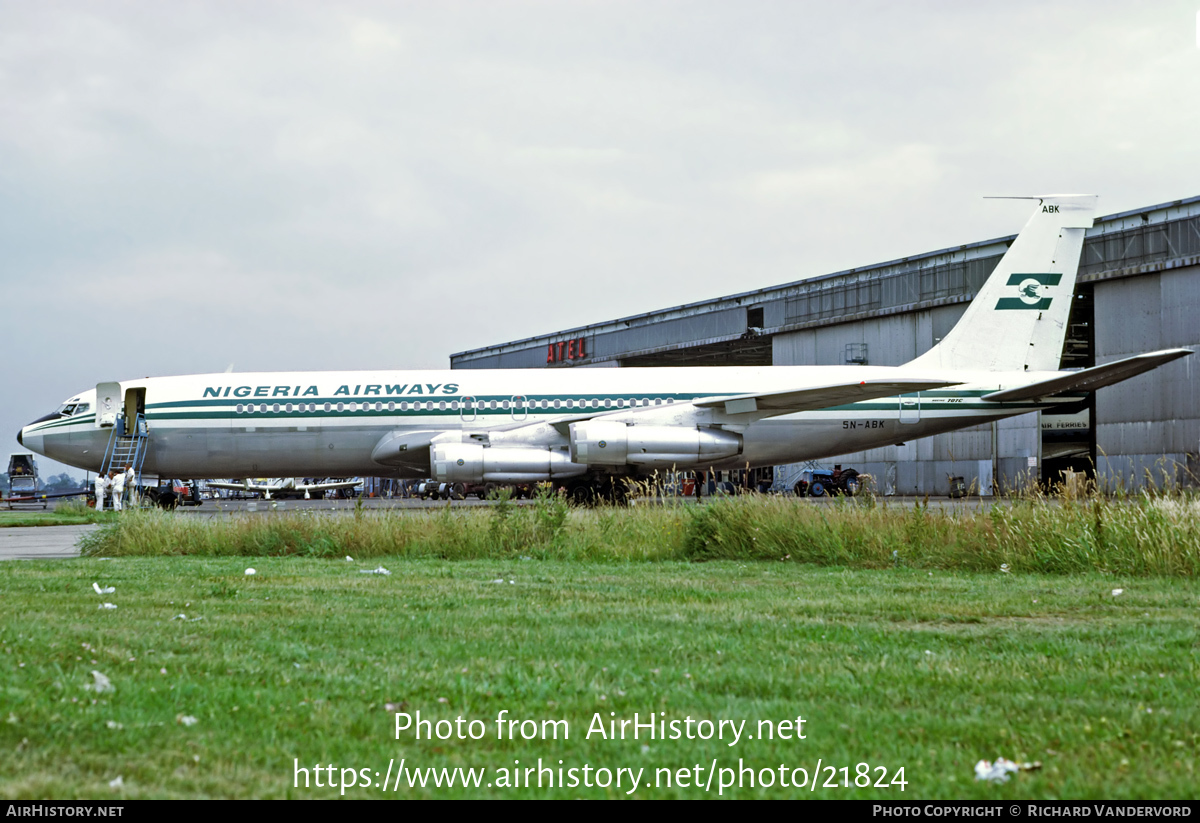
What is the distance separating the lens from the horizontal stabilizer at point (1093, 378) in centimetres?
2261

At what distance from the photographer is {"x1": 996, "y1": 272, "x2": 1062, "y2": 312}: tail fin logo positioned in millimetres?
27938

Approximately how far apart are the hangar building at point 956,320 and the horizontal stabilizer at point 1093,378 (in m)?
2.41

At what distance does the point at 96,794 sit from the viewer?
294 cm

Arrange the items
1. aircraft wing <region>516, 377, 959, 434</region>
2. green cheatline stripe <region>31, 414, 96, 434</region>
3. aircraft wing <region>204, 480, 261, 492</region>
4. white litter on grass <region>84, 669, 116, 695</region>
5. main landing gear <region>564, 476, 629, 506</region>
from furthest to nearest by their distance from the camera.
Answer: aircraft wing <region>204, 480, 261, 492</region> → green cheatline stripe <region>31, 414, 96, 434</region> → main landing gear <region>564, 476, 629, 506</region> → aircraft wing <region>516, 377, 959, 434</region> → white litter on grass <region>84, 669, 116, 695</region>

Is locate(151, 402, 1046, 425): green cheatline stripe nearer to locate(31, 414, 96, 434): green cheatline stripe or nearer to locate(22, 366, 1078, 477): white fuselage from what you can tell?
locate(22, 366, 1078, 477): white fuselage

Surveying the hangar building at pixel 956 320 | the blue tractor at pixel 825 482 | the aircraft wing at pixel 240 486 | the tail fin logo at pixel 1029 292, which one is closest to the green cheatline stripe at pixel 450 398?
the hangar building at pixel 956 320

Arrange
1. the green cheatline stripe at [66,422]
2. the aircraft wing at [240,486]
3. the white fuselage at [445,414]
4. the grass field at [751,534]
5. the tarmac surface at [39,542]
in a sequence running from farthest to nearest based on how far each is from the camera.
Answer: the aircraft wing at [240,486] → the green cheatline stripe at [66,422] → the white fuselage at [445,414] → the tarmac surface at [39,542] → the grass field at [751,534]

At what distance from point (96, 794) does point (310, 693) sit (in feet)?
4.05

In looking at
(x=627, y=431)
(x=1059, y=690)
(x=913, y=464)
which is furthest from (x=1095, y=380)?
(x=1059, y=690)

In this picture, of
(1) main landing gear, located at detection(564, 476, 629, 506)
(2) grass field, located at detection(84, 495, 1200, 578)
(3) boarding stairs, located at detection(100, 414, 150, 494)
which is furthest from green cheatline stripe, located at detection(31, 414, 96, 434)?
(2) grass field, located at detection(84, 495, 1200, 578)

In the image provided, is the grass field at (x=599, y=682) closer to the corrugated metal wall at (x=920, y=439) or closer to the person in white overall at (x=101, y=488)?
the person in white overall at (x=101, y=488)

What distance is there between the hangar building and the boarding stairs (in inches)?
830

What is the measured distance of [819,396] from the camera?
24.1 m

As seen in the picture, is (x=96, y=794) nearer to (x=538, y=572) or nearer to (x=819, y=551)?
(x=538, y=572)
